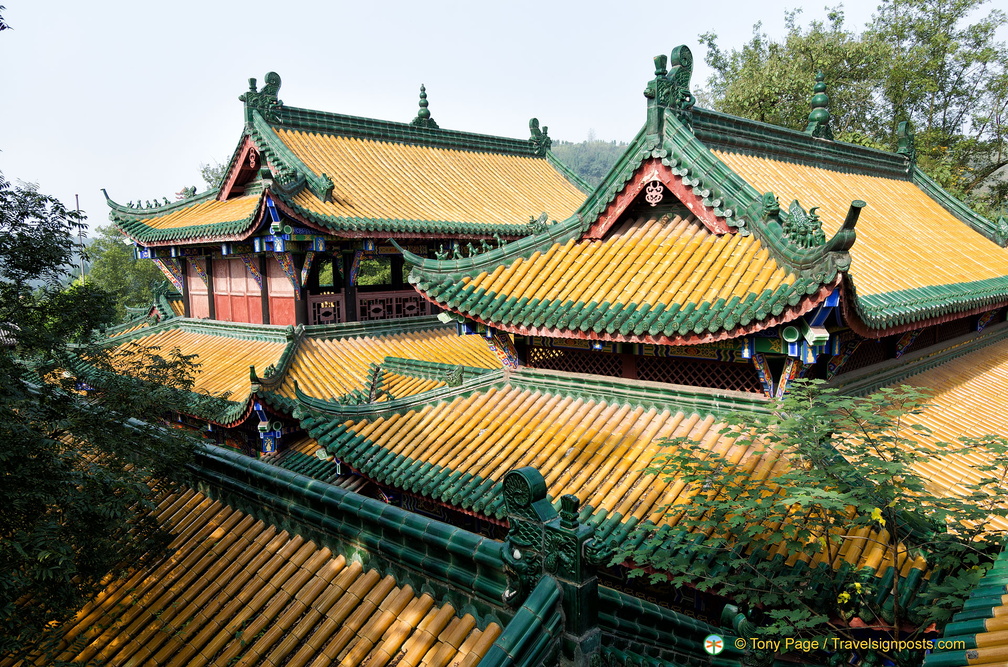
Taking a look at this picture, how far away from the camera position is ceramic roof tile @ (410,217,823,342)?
604 cm

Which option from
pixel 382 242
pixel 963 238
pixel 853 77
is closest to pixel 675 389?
pixel 382 242

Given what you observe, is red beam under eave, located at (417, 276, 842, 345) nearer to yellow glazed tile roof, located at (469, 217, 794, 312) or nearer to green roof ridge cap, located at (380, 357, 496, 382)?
yellow glazed tile roof, located at (469, 217, 794, 312)

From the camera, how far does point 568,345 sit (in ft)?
26.2

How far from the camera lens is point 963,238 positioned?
11828mm

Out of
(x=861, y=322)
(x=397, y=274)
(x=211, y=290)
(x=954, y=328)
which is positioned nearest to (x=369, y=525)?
(x=861, y=322)

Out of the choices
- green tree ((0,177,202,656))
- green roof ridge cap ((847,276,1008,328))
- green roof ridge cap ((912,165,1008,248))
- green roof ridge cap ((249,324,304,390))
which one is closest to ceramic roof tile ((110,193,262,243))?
green roof ridge cap ((249,324,304,390))

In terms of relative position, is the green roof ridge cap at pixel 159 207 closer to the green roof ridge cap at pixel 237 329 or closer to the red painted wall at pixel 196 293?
the red painted wall at pixel 196 293

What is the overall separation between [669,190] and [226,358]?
9.61 meters

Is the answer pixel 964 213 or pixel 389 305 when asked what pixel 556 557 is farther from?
pixel 964 213

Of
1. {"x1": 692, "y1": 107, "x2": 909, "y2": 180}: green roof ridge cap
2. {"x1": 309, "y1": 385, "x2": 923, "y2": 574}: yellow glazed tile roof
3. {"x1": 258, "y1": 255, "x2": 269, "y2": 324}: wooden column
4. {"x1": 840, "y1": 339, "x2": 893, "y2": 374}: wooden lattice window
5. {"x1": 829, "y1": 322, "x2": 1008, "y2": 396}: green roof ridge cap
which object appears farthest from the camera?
{"x1": 258, "y1": 255, "x2": 269, "y2": 324}: wooden column

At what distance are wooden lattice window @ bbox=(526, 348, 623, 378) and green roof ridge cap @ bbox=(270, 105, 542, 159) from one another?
9352 mm

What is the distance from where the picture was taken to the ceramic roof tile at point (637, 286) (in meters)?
6.04

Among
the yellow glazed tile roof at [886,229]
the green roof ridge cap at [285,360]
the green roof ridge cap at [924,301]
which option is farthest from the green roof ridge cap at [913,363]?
the green roof ridge cap at [285,360]

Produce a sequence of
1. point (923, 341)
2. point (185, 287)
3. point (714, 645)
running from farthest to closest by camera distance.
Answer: point (185, 287)
point (923, 341)
point (714, 645)
